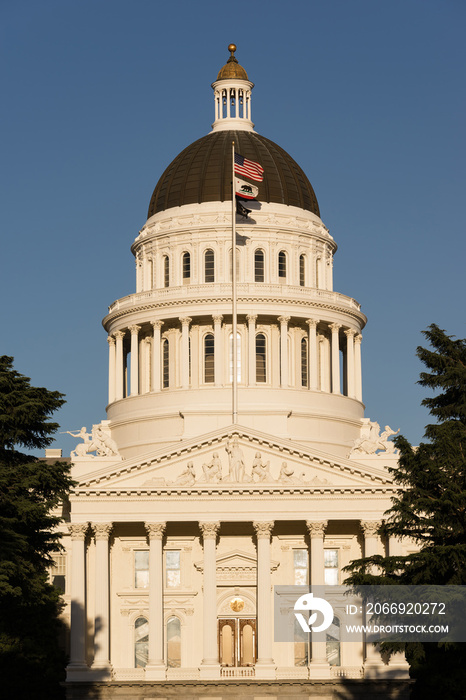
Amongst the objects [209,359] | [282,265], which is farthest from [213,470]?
[282,265]

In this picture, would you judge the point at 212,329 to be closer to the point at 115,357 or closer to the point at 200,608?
the point at 115,357

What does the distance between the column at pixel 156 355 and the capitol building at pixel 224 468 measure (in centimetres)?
18

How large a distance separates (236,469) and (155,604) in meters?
7.69

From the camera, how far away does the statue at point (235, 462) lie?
79688 millimetres

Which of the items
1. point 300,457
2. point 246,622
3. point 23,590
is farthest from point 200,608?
point 23,590

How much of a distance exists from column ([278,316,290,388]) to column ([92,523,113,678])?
59.0ft

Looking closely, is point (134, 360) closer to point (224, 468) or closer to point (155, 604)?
point (224, 468)

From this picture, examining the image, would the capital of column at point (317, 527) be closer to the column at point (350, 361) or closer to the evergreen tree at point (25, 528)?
the evergreen tree at point (25, 528)

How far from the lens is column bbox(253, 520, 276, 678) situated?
254 feet

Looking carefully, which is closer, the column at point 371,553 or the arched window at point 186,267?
the column at point 371,553

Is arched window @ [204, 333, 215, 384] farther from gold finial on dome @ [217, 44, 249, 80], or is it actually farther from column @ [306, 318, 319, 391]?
gold finial on dome @ [217, 44, 249, 80]

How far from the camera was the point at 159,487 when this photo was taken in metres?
79.5

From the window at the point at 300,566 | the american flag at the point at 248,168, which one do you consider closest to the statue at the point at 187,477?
the window at the point at 300,566

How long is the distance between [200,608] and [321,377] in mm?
19634
